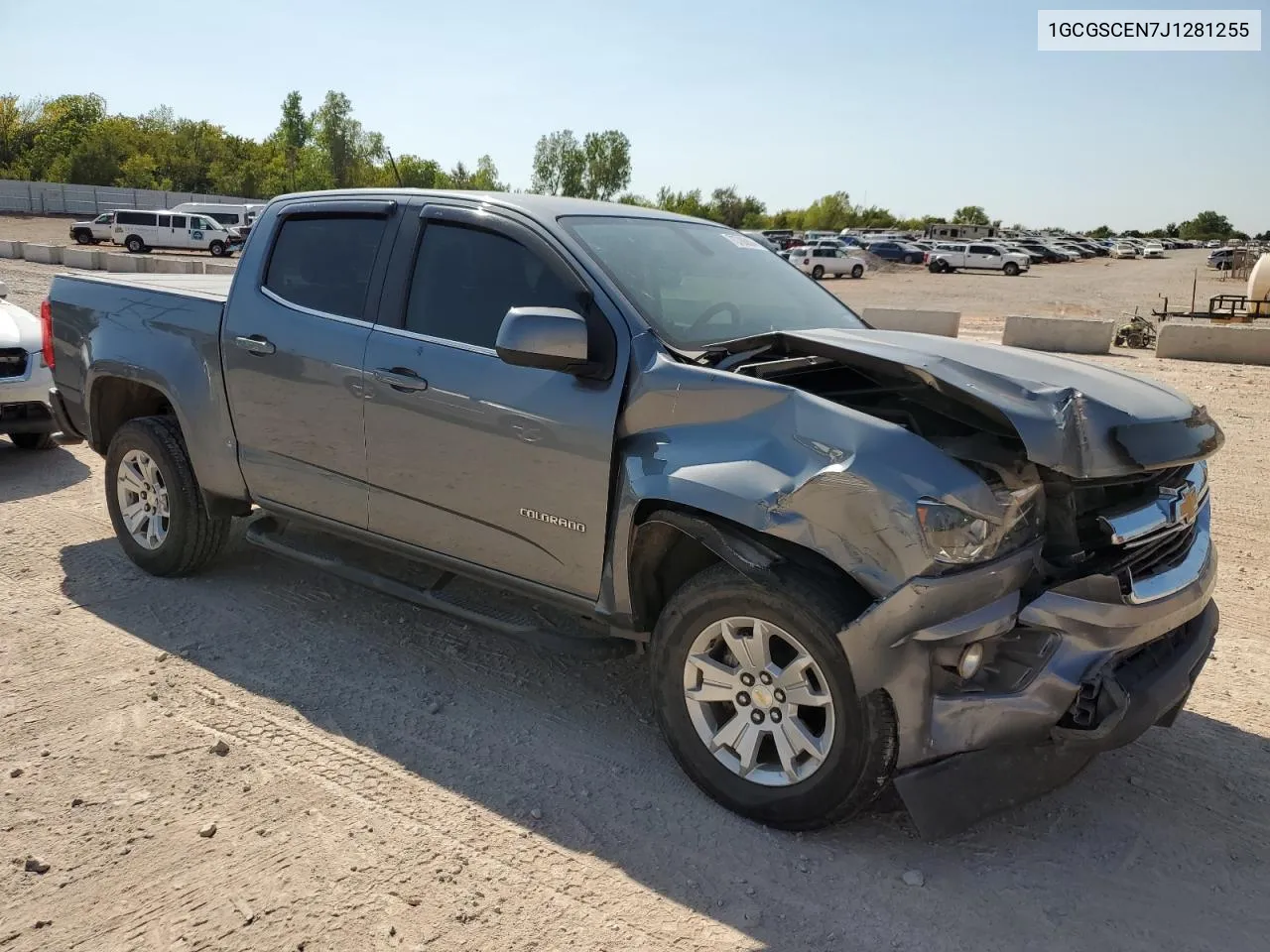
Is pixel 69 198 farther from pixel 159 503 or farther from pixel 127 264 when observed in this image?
pixel 159 503

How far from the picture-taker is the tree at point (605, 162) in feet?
355

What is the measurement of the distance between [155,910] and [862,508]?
2.25 metres

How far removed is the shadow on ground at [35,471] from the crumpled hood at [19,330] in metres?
0.86

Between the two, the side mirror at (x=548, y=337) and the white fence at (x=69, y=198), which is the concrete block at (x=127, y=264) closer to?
the side mirror at (x=548, y=337)

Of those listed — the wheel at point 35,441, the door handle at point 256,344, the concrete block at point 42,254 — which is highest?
the concrete block at point 42,254

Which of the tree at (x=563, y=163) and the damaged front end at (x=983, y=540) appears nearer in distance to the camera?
the damaged front end at (x=983, y=540)

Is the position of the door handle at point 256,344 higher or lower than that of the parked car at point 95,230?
lower

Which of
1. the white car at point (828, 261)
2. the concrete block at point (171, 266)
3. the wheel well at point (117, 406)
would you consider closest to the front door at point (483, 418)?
the wheel well at point (117, 406)

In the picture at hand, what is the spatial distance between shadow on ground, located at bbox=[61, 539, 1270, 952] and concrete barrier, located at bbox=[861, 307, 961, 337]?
13.6 meters

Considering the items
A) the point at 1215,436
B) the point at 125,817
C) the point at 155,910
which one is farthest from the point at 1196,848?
the point at 125,817

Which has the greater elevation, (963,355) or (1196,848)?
(963,355)

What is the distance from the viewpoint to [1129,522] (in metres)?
3.02

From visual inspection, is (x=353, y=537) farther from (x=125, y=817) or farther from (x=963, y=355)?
(x=963, y=355)

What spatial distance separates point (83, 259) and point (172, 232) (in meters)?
12.0
